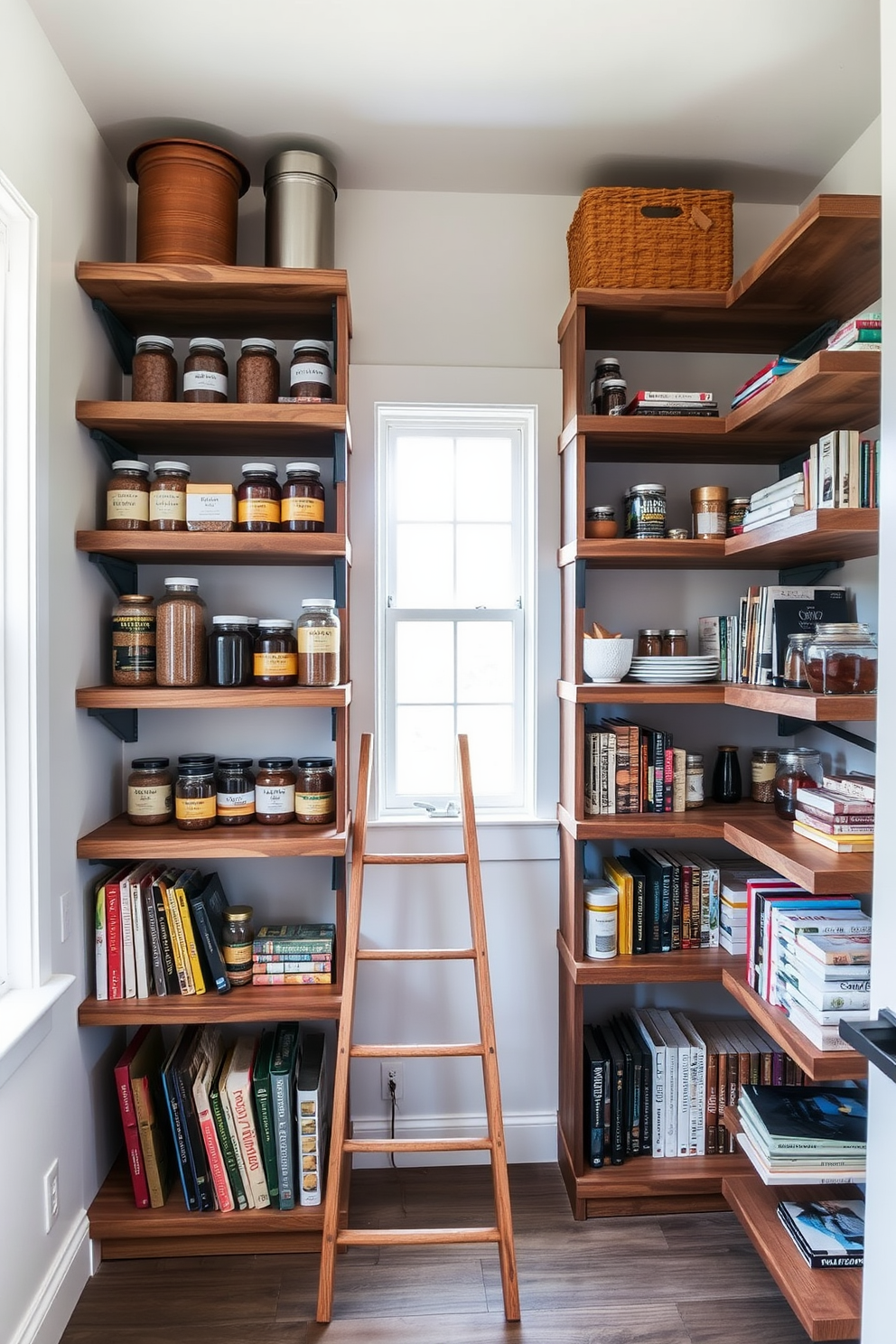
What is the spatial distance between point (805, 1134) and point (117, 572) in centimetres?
211

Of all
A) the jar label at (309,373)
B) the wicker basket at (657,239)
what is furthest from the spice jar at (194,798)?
the wicker basket at (657,239)

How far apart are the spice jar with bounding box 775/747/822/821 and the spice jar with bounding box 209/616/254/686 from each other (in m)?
1.39

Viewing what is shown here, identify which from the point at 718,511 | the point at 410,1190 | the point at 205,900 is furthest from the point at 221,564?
the point at 410,1190

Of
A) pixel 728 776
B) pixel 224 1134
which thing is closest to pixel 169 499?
pixel 224 1134

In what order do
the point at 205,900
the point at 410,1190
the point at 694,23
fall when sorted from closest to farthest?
the point at 694,23 < the point at 205,900 < the point at 410,1190

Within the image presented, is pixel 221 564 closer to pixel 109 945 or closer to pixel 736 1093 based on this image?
pixel 109 945

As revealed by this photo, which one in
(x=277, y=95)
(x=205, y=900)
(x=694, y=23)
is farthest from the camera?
(x=205, y=900)

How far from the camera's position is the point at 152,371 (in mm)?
1984

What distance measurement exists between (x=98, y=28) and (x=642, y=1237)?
3020 mm

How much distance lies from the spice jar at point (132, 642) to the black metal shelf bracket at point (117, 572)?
0.39 ft

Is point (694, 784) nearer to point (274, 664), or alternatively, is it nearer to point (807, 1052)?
point (807, 1052)

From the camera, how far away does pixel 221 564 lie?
2.20 m

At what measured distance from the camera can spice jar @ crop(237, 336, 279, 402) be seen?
1986mm

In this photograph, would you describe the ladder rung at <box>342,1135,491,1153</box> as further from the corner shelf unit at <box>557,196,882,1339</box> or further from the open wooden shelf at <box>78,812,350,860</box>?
the open wooden shelf at <box>78,812,350,860</box>
